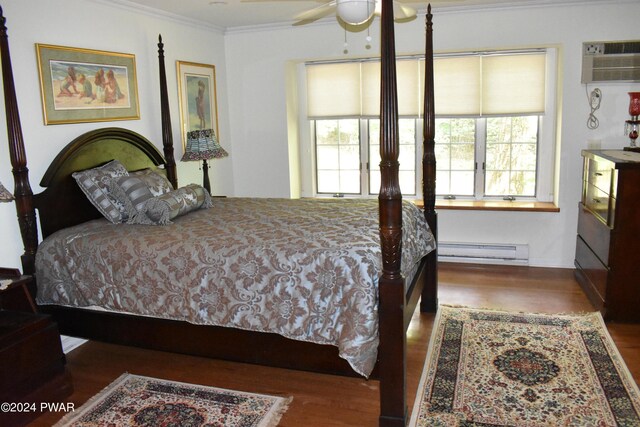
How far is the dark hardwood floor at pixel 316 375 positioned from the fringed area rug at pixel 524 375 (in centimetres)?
11

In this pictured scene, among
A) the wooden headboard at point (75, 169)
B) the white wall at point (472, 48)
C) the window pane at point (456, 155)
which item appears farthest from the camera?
the window pane at point (456, 155)

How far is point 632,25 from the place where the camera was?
14.9ft

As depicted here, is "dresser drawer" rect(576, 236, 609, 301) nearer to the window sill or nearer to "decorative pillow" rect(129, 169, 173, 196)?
the window sill

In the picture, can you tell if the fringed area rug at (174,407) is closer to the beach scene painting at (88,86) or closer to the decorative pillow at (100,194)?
the decorative pillow at (100,194)

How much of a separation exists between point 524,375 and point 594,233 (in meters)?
1.71

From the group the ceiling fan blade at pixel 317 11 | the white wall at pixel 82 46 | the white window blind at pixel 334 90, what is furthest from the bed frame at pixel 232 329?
the white window blind at pixel 334 90

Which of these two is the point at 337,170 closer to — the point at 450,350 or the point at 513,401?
the point at 450,350

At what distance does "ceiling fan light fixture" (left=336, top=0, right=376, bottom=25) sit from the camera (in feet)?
9.34

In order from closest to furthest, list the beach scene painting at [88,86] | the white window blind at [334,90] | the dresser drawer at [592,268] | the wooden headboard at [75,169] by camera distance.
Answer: the wooden headboard at [75,169], the beach scene painting at [88,86], the dresser drawer at [592,268], the white window blind at [334,90]

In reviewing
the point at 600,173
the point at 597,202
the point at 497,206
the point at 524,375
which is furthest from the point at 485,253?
the point at 524,375

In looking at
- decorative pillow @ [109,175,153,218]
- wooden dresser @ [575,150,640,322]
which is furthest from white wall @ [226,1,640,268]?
decorative pillow @ [109,175,153,218]

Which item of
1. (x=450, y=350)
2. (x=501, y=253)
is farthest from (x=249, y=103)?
(x=450, y=350)

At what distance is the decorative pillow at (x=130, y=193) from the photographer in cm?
358

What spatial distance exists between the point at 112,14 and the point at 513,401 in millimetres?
3824
